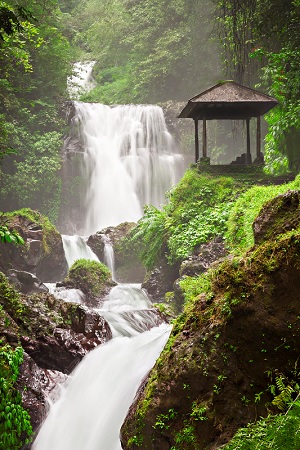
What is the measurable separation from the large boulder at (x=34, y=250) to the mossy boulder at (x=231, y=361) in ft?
35.1

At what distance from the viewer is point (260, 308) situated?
3701mm

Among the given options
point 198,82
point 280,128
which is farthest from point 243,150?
point 280,128

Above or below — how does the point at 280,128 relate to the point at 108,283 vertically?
above

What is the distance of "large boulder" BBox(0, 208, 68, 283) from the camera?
14656 millimetres

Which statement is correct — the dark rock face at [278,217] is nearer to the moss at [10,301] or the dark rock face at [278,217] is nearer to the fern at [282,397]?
the fern at [282,397]

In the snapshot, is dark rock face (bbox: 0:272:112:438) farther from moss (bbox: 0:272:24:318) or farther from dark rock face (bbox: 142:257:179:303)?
dark rock face (bbox: 142:257:179:303)

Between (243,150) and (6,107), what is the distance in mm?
14986

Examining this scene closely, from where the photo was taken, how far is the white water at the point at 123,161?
24188 mm

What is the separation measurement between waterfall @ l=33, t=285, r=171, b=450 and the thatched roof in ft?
28.8

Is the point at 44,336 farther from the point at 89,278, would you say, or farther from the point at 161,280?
the point at 161,280

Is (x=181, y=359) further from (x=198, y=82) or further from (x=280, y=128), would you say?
(x=198, y=82)

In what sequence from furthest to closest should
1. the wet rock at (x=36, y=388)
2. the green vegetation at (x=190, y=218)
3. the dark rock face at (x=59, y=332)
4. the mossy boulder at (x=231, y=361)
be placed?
the green vegetation at (x=190, y=218)
the dark rock face at (x=59, y=332)
the wet rock at (x=36, y=388)
the mossy boulder at (x=231, y=361)

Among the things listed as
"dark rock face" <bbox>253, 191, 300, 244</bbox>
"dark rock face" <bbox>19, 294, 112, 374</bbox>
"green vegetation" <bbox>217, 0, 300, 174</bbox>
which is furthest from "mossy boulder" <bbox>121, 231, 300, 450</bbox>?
"green vegetation" <bbox>217, 0, 300, 174</bbox>

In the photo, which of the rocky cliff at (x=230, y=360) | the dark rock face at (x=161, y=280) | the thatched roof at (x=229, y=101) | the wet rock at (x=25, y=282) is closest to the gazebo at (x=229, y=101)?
the thatched roof at (x=229, y=101)
